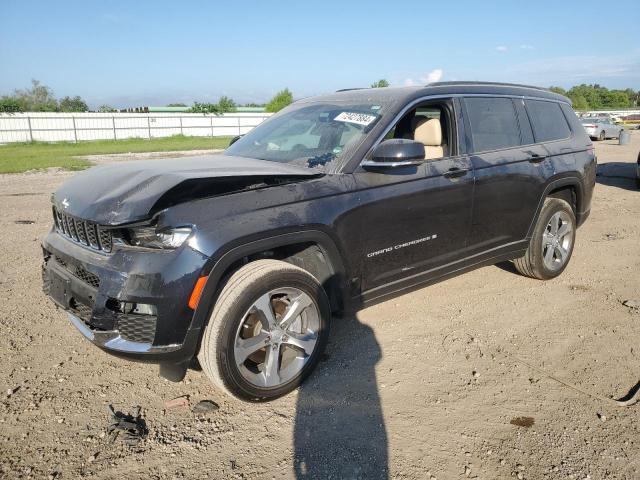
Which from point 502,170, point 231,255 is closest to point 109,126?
point 502,170

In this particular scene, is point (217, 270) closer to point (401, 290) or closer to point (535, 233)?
point (401, 290)

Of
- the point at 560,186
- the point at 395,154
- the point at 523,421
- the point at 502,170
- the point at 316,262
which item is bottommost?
the point at 523,421

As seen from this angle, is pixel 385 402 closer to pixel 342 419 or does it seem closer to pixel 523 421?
pixel 342 419

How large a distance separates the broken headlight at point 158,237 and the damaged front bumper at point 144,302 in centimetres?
4

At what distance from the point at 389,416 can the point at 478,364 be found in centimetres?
96

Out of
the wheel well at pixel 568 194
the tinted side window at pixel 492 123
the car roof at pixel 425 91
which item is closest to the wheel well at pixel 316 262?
the car roof at pixel 425 91

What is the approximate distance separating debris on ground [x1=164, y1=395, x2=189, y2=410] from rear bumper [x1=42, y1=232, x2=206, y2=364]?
1.42 ft

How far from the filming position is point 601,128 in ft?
90.4

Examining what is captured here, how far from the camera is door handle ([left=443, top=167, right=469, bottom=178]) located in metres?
3.76

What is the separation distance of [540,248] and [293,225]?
300cm

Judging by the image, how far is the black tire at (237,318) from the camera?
8.72 ft

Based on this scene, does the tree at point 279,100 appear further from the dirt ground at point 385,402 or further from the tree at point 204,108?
the dirt ground at point 385,402

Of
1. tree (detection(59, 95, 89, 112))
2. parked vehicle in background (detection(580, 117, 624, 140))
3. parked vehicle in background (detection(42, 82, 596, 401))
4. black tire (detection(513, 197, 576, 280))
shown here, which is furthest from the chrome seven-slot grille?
tree (detection(59, 95, 89, 112))

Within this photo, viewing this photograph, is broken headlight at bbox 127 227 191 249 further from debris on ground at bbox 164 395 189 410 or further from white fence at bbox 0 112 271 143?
white fence at bbox 0 112 271 143
